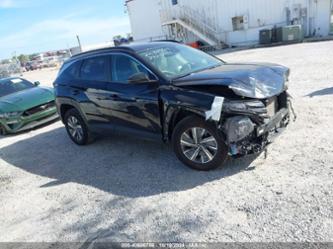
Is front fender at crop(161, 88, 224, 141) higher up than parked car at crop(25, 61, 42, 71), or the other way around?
front fender at crop(161, 88, 224, 141)

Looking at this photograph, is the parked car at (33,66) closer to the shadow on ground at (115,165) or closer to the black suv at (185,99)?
the shadow on ground at (115,165)

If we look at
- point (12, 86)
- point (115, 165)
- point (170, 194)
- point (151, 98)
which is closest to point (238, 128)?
point (170, 194)

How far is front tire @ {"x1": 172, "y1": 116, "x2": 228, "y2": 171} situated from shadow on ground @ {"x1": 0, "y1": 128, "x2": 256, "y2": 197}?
0.15 m

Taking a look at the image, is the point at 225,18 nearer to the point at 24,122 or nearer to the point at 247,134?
the point at 24,122

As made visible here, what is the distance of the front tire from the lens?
392 centimetres

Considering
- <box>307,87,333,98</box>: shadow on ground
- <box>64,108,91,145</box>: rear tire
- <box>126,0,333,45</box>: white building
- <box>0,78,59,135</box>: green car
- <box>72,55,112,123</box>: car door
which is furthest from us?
<box>126,0,333,45</box>: white building

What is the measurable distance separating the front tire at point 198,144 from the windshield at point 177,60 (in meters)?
0.80

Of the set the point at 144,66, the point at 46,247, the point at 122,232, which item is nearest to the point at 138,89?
the point at 144,66

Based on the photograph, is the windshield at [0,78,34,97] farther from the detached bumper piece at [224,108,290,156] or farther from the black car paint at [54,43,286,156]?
the detached bumper piece at [224,108,290,156]

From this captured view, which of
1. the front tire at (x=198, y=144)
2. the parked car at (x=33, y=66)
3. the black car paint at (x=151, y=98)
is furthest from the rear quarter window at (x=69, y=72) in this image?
the parked car at (x=33, y=66)

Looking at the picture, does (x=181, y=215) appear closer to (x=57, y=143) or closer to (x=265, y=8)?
(x=57, y=143)

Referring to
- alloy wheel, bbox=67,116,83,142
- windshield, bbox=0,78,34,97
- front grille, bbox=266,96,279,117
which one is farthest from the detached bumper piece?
windshield, bbox=0,78,34,97

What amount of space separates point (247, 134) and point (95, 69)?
3.05m

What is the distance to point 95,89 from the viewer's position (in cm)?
528
